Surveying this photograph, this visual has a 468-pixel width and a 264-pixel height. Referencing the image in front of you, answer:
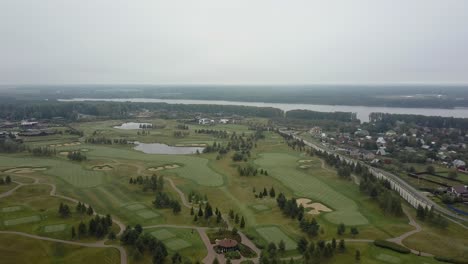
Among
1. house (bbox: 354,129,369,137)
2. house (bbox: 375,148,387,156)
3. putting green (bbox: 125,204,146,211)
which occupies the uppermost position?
house (bbox: 354,129,369,137)

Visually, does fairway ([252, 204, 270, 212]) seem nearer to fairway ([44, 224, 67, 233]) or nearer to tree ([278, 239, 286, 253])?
tree ([278, 239, 286, 253])

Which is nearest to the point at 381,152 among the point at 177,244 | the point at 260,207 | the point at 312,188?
the point at 312,188

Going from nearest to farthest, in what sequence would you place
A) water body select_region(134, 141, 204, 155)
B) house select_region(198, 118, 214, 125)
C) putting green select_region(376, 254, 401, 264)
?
putting green select_region(376, 254, 401, 264) < water body select_region(134, 141, 204, 155) < house select_region(198, 118, 214, 125)

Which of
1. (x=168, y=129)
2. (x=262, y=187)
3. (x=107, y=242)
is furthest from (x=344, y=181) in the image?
(x=168, y=129)

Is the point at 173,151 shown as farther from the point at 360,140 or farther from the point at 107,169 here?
the point at 360,140

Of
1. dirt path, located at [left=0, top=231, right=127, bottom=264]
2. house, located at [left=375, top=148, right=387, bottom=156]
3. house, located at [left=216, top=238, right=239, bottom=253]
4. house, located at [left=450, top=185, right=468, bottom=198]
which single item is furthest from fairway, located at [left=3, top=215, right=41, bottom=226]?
house, located at [left=375, top=148, right=387, bottom=156]

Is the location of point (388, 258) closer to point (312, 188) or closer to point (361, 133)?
point (312, 188)
